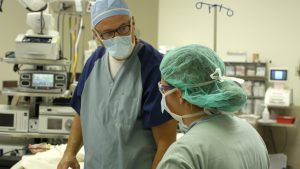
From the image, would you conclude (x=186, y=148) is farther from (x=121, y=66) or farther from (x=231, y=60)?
(x=231, y=60)

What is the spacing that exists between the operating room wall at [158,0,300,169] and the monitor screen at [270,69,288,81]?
26 centimetres

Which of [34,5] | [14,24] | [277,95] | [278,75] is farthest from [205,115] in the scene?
[14,24]

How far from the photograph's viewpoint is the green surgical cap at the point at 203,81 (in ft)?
3.20

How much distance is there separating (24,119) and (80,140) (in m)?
1.55

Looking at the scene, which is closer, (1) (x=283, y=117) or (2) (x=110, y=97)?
(2) (x=110, y=97)

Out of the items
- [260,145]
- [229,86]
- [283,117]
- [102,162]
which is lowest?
[283,117]

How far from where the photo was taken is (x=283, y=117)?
4.05m

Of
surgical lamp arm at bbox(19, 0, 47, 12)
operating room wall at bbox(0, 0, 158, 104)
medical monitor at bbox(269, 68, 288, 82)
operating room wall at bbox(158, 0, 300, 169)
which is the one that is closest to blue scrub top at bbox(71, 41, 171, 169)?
surgical lamp arm at bbox(19, 0, 47, 12)

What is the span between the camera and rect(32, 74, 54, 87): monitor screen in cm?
297

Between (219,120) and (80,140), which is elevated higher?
(219,120)

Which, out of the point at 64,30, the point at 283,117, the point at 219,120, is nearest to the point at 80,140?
the point at 219,120

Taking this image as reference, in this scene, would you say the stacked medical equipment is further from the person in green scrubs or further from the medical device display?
the person in green scrubs

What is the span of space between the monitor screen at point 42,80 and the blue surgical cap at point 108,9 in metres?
1.66

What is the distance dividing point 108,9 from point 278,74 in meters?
3.18
